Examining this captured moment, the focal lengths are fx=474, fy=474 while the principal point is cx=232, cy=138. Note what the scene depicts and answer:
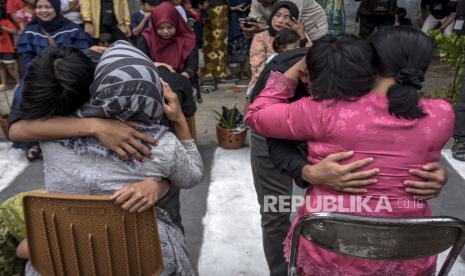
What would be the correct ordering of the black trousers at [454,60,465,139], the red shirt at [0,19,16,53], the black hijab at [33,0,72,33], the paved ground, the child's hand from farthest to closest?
the red shirt at [0,19,16,53]
the black trousers at [454,60,465,139]
the black hijab at [33,0,72,33]
the paved ground
the child's hand

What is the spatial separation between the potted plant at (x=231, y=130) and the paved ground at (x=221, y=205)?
9 centimetres

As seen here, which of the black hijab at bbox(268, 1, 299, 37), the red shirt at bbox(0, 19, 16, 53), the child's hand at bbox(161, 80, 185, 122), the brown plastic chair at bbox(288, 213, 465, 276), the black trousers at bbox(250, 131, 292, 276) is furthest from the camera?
the red shirt at bbox(0, 19, 16, 53)

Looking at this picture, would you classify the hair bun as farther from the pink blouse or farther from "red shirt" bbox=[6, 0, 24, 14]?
"red shirt" bbox=[6, 0, 24, 14]

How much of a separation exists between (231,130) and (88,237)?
9.88 feet

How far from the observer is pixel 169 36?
156 inches

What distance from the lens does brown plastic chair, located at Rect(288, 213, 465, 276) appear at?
132 centimetres

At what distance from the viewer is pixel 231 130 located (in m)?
4.40

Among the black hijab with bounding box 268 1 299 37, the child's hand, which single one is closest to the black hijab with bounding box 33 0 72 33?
the black hijab with bounding box 268 1 299 37

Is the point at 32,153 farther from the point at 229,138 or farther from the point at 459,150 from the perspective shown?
the point at 459,150

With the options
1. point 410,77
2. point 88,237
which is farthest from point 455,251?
point 88,237

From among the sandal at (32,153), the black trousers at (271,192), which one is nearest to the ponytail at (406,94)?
the black trousers at (271,192)

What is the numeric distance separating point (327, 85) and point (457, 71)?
414 centimetres

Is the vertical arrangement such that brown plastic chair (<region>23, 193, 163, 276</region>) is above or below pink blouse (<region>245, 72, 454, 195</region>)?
below

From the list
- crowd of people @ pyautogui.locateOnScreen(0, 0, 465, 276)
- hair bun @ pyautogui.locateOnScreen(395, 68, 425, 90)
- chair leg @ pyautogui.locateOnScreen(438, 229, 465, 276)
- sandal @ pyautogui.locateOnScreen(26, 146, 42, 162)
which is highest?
hair bun @ pyautogui.locateOnScreen(395, 68, 425, 90)
